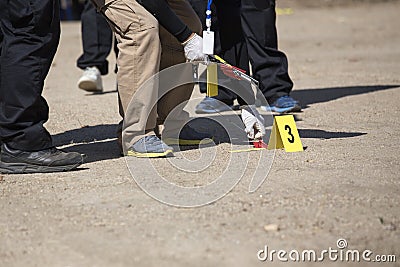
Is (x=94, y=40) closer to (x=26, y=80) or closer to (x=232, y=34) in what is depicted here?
(x=232, y=34)

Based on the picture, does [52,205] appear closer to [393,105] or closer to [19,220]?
[19,220]

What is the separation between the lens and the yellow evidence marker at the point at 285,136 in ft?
15.6

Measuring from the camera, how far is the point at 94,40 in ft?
24.4

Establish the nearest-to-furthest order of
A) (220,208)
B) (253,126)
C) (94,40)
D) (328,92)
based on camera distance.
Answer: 1. (220,208)
2. (253,126)
3. (328,92)
4. (94,40)

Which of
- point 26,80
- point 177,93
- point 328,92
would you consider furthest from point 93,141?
point 328,92

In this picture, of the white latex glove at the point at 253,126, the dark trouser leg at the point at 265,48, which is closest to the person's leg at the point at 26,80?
the white latex glove at the point at 253,126

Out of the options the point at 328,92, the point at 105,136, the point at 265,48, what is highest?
the point at 265,48

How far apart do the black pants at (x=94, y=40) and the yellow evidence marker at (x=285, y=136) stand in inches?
119

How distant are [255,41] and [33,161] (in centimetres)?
240

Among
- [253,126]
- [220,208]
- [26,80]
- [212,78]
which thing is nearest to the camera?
[220,208]

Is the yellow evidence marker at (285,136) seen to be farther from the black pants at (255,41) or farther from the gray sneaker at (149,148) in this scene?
the black pants at (255,41)

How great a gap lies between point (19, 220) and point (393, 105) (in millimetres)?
3638

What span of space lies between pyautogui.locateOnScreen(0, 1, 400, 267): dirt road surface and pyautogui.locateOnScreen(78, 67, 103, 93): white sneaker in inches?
40.3

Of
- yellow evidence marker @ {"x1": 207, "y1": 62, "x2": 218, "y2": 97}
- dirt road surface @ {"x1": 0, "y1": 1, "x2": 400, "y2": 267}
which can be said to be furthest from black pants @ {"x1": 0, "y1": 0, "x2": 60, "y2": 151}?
yellow evidence marker @ {"x1": 207, "y1": 62, "x2": 218, "y2": 97}
